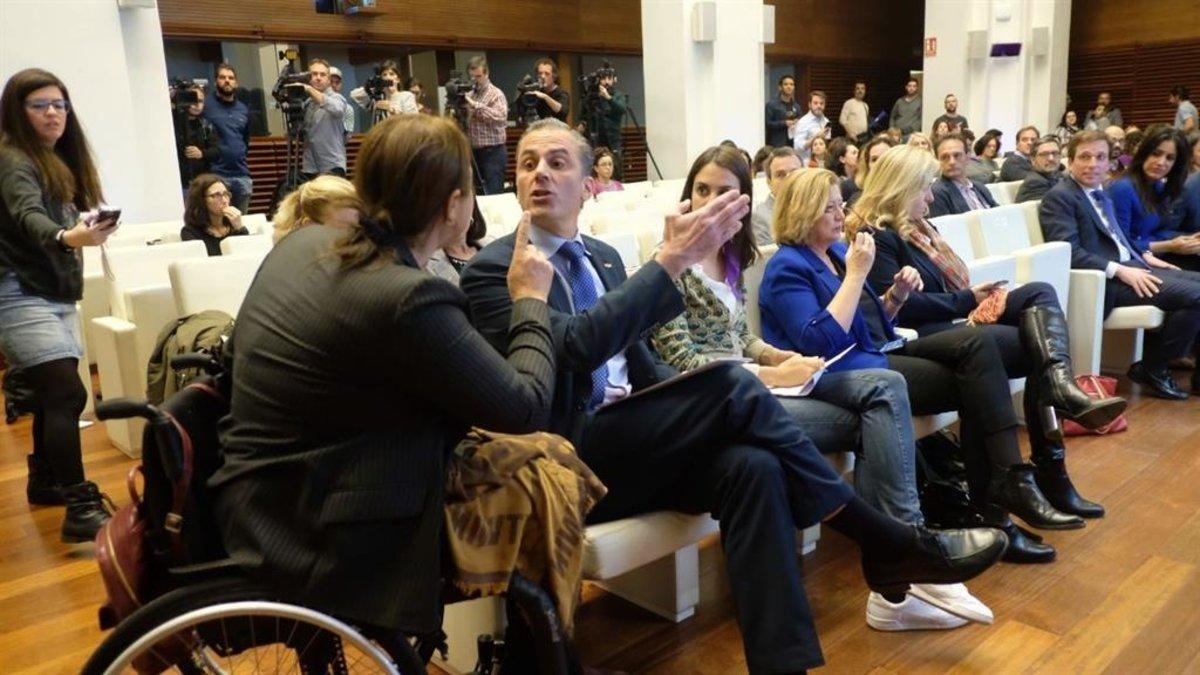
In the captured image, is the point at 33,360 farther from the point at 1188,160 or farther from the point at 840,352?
the point at 1188,160

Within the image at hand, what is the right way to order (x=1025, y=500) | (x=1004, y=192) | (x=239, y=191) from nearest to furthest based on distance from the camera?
(x=1025, y=500) < (x=1004, y=192) < (x=239, y=191)

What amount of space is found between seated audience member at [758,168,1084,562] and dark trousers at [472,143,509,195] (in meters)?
5.55

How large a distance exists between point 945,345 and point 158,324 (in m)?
2.63

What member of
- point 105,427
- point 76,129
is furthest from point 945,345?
point 105,427

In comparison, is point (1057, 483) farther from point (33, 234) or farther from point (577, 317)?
point (33, 234)

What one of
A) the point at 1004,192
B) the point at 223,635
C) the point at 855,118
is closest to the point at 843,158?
the point at 1004,192

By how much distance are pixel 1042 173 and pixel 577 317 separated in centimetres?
487

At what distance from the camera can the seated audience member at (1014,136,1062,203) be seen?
534cm

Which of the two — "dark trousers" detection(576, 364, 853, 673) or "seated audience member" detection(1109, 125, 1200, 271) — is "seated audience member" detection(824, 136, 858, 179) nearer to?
"seated audience member" detection(1109, 125, 1200, 271)

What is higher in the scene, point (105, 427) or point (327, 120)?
point (327, 120)

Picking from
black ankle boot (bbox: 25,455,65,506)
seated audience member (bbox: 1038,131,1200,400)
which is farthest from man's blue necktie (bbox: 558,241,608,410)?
seated audience member (bbox: 1038,131,1200,400)

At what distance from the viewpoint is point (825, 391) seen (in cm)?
235

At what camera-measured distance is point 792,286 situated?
8.25 ft

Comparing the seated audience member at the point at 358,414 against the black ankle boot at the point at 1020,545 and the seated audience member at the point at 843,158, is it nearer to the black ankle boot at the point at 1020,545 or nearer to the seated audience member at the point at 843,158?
the black ankle boot at the point at 1020,545
